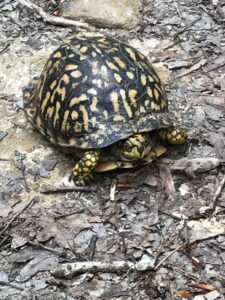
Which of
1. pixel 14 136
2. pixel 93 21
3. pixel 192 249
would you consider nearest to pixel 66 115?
pixel 14 136

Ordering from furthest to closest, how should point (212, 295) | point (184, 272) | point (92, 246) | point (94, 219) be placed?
point (94, 219) < point (92, 246) < point (184, 272) < point (212, 295)

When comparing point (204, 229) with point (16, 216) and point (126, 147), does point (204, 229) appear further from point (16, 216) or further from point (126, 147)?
point (16, 216)

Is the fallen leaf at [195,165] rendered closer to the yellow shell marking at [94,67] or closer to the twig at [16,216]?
the yellow shell marking at [94,67]

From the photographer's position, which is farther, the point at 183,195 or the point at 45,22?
the point at 45,22

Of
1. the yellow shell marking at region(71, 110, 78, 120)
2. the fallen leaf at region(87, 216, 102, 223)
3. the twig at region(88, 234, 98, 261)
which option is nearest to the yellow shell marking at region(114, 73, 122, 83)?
the yellow shell marking at region(71, 110, 78, 120)

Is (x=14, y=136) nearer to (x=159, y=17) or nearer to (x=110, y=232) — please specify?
(x=110, y=232)

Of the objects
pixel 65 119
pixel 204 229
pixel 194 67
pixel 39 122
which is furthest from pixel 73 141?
pixel 194 67
